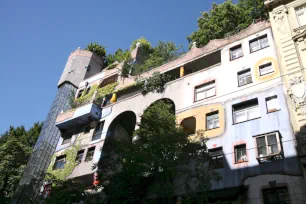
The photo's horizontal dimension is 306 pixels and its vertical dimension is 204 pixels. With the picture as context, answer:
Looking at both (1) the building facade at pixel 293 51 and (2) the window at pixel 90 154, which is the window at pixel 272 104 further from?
(2) the window at pixel 90 154

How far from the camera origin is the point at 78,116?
1110 inches

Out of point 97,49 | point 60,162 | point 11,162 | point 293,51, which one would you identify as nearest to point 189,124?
point 293,51

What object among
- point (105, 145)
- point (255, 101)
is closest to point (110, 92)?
point (105, 145)

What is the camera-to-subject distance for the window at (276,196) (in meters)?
14.9

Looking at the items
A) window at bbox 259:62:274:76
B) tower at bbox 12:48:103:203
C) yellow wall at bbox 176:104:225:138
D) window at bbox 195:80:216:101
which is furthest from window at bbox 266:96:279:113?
tower at bbox 12:48:103:203

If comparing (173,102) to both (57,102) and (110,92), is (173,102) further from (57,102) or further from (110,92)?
(57,102)

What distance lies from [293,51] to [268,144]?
21.2 feet

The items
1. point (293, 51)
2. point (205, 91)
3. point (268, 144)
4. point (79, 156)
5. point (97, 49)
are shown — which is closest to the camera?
point (268, 144)

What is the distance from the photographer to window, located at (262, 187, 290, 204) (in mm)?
14880

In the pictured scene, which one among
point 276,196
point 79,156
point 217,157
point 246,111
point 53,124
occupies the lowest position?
point 276,196

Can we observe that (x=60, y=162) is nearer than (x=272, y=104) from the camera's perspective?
No

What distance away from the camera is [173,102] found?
2386 cm

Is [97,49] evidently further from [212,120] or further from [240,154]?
[240,154]

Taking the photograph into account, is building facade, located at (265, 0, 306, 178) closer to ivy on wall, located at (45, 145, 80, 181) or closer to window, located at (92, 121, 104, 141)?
window, located at (92, 121, 104, 141)
